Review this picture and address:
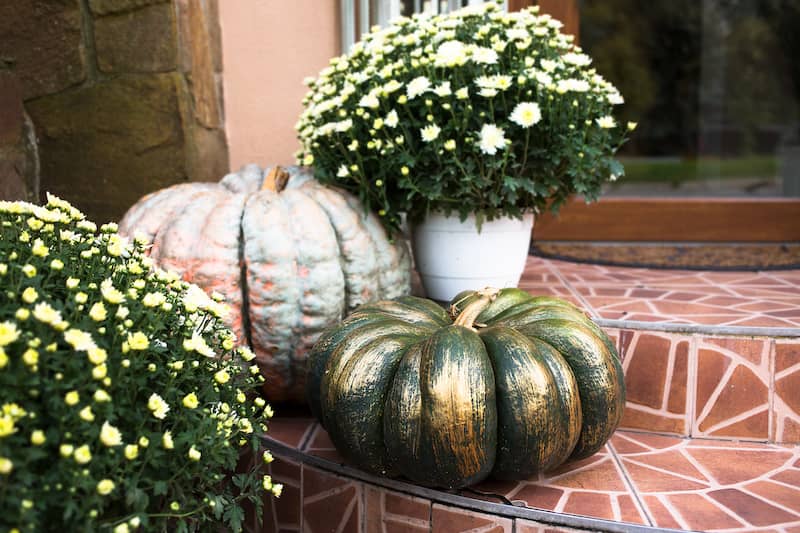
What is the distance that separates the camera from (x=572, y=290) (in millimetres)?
2465

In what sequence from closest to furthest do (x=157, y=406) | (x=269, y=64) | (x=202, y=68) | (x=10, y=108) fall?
1. (x=157, y=406)
2. (x=10, y=108)
3. (x=202, y=68)
4. (x=269, y=64)

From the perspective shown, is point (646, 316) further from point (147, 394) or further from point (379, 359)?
point (147, 394)

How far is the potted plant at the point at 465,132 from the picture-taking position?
1.88m

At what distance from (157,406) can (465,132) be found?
3.60 ft

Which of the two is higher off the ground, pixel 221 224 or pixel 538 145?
pixel 538 145

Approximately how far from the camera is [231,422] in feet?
4.07

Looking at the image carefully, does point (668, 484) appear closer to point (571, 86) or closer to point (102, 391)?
point (571, 86)

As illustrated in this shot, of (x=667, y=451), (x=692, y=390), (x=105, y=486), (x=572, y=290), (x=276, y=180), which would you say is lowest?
(x=667, y=451)

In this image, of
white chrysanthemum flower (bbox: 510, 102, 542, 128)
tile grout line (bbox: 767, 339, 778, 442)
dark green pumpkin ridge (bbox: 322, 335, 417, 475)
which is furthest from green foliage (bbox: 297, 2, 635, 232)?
tile grout line (bbox: 767, 339, 778, 442)

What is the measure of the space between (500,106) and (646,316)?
70 centimetres

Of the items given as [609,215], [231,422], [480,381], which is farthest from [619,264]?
[231,422]

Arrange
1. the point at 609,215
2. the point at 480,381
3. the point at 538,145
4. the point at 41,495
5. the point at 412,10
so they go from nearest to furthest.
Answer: the point at 41,495 < the point at 480,381 < the point at 538,145 < the point at 412,10 < the point at 609,215

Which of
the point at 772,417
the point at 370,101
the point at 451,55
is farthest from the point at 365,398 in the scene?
the point at 772,417

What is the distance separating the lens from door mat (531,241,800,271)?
118 inches
